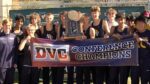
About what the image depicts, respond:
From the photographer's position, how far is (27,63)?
10.7 m

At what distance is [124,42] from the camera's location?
10086mm

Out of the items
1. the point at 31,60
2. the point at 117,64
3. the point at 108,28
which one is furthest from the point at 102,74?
the point at 31,60

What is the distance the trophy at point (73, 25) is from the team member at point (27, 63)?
88 centimetres

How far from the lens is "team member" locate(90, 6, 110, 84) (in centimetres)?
1012

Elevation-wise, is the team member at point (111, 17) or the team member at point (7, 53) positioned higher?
the team member at point (111, 17)

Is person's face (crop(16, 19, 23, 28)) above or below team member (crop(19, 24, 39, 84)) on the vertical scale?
above

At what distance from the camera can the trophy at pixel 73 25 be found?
408 inches

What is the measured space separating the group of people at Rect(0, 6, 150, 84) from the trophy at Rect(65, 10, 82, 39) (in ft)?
0.33

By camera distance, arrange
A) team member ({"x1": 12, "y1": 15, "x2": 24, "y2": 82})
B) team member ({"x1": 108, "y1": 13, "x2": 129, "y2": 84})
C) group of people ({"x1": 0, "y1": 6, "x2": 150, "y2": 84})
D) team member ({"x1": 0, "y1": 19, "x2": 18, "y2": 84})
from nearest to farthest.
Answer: group of people ({"x1": 0, "y1": 6, "x2": 150, "y2": 84}), team member ({"x1": 108, "y1": 13, "x2": 129, "y2": 84}), team member ({"x1": 0, "y1": 19, "x2": 18, "y2": 84}), team member ({"x1": 12, "y1": 15, "x2": 24, "y2": 82})

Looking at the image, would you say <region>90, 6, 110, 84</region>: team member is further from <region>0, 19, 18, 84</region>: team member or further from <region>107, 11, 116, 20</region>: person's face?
<region>0, 19, 18, 84</region>: team member

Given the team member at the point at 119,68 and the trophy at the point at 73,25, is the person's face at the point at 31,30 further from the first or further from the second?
the team member at the point at 119,68

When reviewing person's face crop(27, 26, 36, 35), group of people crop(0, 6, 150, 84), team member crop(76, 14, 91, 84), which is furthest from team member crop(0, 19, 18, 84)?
team member crop(76, 14, 91, 84)

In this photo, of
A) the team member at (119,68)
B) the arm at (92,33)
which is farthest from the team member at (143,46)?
the arm at (92,33)

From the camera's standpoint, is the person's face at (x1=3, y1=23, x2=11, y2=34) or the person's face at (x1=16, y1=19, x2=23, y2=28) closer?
the person's face at (x1=3, y1=23, x2=11, y2=34)
